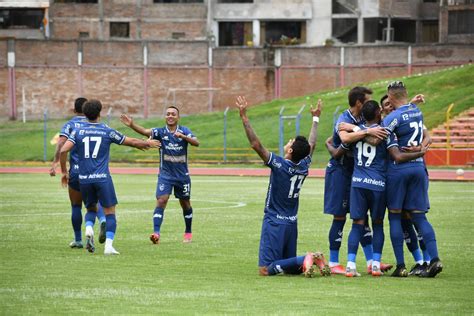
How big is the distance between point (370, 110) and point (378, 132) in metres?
0.38

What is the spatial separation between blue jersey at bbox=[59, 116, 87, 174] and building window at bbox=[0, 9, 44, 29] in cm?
7016

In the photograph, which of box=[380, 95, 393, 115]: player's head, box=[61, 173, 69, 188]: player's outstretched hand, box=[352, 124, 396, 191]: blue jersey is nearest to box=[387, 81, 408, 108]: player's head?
box=[380, 95, 393, 115]: player's head

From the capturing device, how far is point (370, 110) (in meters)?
16.7

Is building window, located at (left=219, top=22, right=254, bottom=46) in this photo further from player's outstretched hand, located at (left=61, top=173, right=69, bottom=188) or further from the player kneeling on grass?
the player kneeling on grass

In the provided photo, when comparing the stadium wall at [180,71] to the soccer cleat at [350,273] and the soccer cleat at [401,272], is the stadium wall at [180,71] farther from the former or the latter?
the soccer cleat at [350,273]

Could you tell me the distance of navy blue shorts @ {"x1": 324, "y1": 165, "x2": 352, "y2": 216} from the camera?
56.3ft

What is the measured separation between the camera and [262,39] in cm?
9062

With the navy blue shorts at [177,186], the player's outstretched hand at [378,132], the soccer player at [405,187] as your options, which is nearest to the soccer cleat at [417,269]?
the soccer player at [405,187]

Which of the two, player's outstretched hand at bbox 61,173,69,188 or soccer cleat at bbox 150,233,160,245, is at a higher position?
player's outstretched hand at bbox 61,173,69,188

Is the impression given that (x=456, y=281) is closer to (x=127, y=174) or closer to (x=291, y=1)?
(x=127, y=174)

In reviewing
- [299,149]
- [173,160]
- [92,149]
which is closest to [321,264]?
[299,149]

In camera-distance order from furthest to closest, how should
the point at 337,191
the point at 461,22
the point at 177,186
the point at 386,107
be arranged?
the point at 461,22, the point at 177,186, the point at 386,107, the point at 337,191

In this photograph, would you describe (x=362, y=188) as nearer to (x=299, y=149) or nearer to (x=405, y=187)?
(x=405, y=187)

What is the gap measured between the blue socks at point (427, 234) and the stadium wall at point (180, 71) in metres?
64.6
